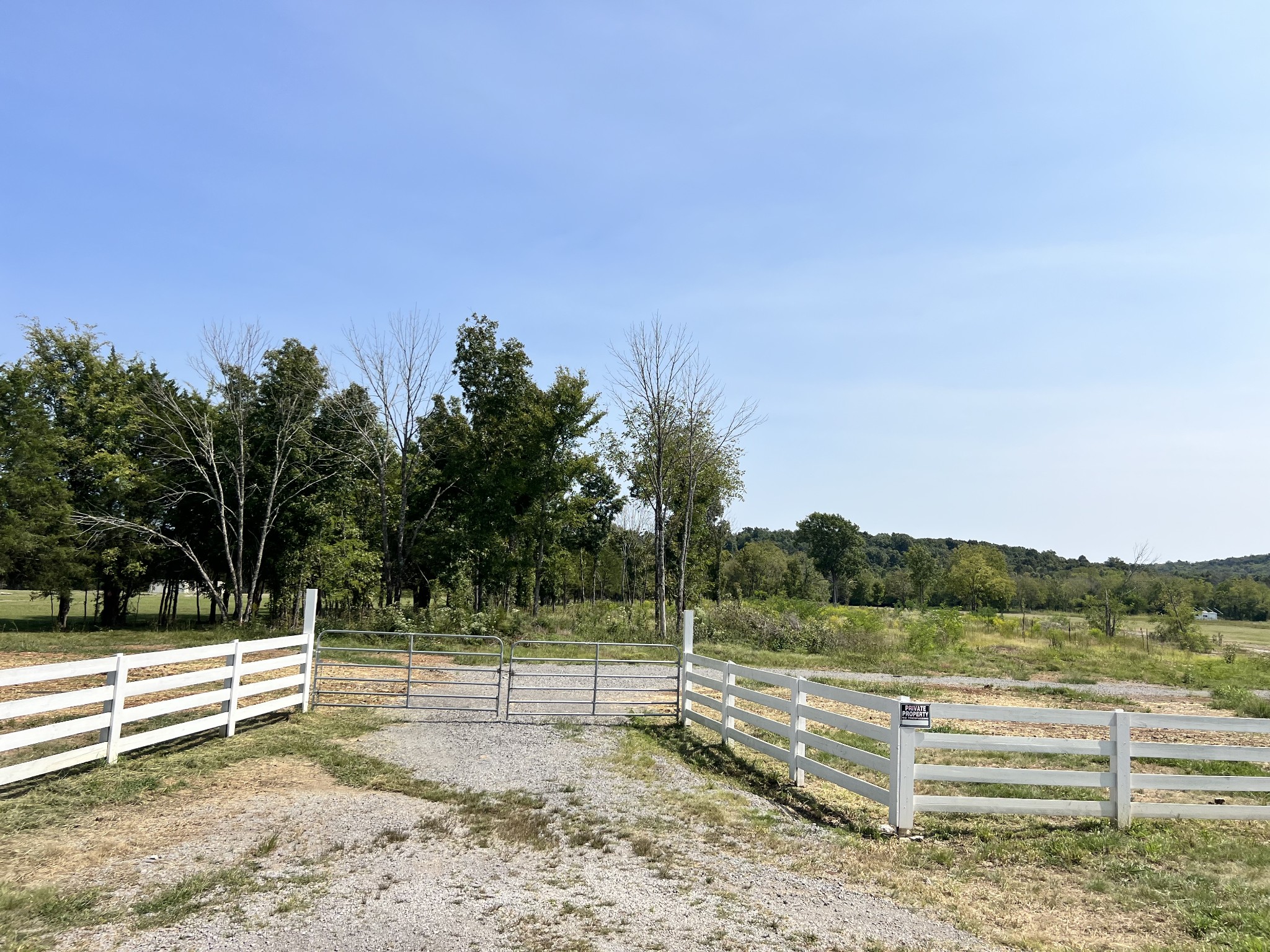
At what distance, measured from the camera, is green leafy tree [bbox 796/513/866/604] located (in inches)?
3696

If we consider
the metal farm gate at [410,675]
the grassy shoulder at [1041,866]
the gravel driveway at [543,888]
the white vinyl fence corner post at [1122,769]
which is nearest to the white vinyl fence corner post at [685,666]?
the metal farm gate at [410,675]

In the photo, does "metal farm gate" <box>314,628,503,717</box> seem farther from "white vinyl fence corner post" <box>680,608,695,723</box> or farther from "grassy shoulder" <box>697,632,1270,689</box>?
"grassy shoulder" <box>697,632,1270,689</box>

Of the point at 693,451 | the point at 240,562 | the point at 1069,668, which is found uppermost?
the point at 693,451

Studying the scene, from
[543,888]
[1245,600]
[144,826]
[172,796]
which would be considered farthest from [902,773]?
[1245,600]

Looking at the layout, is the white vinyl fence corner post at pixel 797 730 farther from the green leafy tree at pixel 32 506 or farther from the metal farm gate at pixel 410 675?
the green leafy tree at pixel 32 506

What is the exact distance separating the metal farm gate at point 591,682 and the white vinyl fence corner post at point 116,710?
4871mm

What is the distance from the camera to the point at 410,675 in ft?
42.6

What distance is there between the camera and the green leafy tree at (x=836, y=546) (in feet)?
308

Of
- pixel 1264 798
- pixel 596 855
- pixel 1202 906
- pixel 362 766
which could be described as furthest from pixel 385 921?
pixel 1264 798

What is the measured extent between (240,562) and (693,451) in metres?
17.5

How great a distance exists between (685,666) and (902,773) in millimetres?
5904

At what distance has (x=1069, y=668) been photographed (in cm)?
2366

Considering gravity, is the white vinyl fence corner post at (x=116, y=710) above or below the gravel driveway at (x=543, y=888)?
above

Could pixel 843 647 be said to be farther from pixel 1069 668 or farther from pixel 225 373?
pixel 225 373
